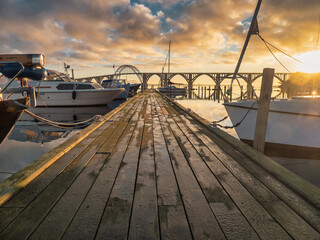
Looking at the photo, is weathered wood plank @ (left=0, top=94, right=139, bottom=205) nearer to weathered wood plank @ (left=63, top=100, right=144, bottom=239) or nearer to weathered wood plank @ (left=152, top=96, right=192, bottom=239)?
weathered wood plank @ (left=63, top=100, right=144, bottom=239)

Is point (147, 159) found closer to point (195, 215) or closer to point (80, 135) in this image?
point (195, 215)

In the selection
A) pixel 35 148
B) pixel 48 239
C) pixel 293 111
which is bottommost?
pixel 35 148

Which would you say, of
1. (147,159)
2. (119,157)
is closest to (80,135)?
(119,157)

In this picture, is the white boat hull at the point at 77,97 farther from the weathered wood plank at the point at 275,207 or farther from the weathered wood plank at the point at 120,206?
the weathered wood plank at the point at 275,207

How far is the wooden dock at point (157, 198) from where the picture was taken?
60.6 inches

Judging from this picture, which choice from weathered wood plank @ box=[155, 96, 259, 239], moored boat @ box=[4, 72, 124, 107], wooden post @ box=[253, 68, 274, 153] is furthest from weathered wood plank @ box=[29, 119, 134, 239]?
moored boat @ box=[4, 72, 124, 107]

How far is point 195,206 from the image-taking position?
185 centimetres

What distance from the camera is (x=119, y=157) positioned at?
3.19m

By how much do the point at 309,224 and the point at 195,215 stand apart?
3.45 feet

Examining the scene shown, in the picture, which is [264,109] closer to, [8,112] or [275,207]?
[275,207]

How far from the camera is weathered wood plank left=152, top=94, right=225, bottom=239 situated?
1.53 metres

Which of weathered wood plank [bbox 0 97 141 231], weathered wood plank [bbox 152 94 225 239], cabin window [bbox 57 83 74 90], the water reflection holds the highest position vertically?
cabin window [bbox 57 83 74 90]

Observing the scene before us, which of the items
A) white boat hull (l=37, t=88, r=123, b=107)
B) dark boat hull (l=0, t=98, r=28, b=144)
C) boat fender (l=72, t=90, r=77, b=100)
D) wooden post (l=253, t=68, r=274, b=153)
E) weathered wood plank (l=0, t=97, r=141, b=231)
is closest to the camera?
weathered wood plank (l=0, t=97, r=141, b=231)

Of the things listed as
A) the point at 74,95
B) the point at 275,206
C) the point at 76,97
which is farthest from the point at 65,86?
the point at 275,206
